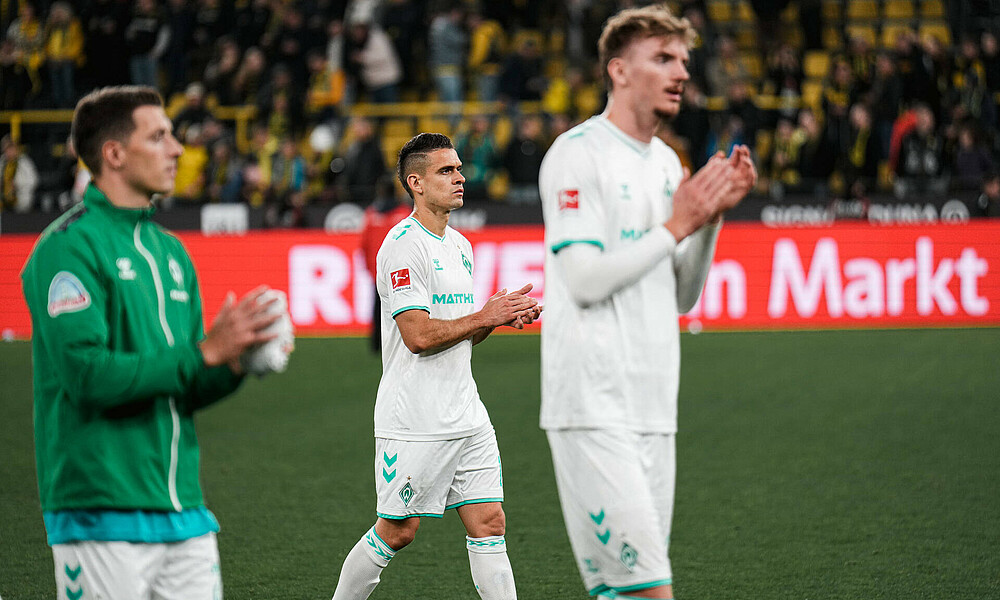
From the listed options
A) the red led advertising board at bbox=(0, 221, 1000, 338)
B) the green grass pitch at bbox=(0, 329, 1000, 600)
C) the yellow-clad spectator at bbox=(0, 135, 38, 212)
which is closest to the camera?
the green grass pitch at bbox=(0, 329, 1000, 600)

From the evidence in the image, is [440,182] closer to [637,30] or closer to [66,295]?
[637,30]

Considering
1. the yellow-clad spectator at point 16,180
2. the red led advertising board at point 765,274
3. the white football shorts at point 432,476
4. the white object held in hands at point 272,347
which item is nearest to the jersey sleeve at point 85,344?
the white object held in hands at point 272,347

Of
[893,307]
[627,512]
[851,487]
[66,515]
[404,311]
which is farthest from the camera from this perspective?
[893,307]

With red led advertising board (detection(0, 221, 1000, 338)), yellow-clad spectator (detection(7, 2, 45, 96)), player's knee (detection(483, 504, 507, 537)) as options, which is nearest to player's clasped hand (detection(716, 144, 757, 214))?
player's knee (detection(483, 504, 507, 537))

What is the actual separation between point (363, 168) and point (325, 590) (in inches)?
517

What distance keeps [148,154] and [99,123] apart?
0.47 ft

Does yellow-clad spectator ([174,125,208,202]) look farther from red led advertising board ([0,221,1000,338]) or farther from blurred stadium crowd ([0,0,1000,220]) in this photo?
red led advertising board ([0,221,1000,338])

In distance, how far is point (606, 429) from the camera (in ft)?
11.0

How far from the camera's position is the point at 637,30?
3.50 meters

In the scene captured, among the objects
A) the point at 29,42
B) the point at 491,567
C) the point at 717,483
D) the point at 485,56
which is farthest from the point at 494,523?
the point at 29,42

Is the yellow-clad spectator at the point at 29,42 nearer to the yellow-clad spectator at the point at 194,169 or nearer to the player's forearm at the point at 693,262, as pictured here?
the yellow-clad spectator at the point at 194,169

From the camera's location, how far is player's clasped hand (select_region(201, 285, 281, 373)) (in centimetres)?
283

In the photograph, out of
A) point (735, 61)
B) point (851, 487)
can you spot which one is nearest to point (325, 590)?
point (851, 487)

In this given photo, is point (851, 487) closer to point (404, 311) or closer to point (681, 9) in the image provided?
point (404, 311)
